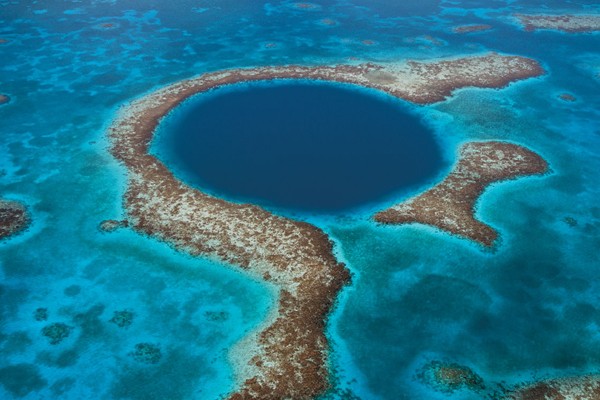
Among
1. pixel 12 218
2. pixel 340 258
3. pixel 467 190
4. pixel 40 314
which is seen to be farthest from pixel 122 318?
pixel 467 190

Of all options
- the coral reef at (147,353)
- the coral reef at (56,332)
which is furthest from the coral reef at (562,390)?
the coral reef at (56,332)

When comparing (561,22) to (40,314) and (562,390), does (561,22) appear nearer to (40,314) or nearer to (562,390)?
(562,390)

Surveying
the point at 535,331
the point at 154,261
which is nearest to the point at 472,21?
the point at 535,331

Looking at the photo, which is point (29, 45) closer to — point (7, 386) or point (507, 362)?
point (7, 386)

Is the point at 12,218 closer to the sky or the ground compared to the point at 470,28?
closer to the ground

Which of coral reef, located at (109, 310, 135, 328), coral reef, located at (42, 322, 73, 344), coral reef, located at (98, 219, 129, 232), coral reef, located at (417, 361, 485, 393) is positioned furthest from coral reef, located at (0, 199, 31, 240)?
coral reef, located at (417, 361, 485, 393)

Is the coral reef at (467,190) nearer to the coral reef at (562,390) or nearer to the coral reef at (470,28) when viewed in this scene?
the coral reef at (562,390)
